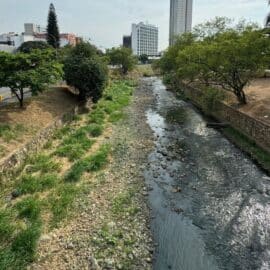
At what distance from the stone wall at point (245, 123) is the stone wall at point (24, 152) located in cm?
1243

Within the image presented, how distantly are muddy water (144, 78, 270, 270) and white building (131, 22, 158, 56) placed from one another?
6246 inches

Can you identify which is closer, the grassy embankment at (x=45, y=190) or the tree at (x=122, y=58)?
the grassy embankment at (x=45, y=190)

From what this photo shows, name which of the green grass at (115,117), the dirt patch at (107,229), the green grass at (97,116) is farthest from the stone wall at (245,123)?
the green grass at (97,116)

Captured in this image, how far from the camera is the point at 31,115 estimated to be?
1906cm

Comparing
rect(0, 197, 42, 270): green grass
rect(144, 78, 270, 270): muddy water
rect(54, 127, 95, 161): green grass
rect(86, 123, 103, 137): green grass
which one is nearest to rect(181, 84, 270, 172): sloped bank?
rect(144, 78, 270, 270): muddy water

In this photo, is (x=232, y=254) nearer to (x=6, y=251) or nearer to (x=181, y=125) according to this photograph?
(x=6, y=251)

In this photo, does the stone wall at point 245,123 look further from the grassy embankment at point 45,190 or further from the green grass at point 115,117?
the grassy embankment at point 45,190

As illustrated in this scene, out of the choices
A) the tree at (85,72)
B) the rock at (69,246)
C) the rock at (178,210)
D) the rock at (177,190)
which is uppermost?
the tree at (85,72)

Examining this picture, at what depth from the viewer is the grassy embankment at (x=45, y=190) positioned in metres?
8.79

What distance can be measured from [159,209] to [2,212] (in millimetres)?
5580

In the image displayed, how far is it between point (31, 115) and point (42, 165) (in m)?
5.94

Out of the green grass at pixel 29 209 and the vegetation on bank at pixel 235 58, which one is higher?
the vegetation on bank at pixel 235 58

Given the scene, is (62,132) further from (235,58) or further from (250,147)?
(235,58)

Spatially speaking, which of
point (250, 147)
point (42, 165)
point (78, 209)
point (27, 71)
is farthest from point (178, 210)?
point (27, 71)
